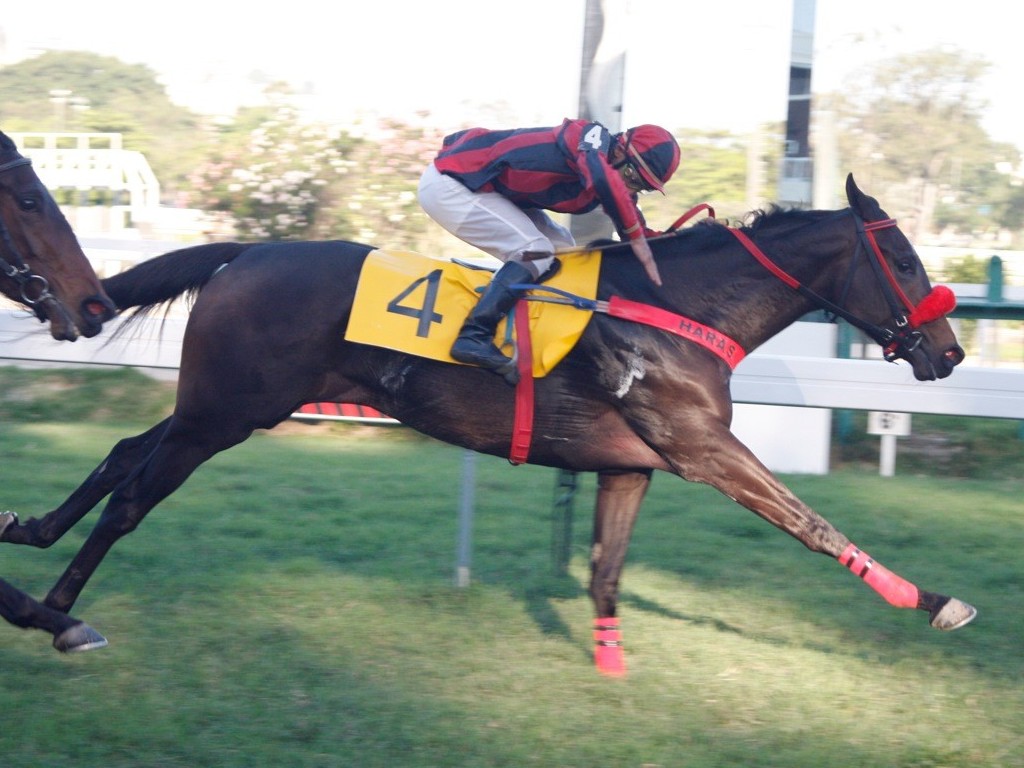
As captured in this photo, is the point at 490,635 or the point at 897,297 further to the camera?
the point at 490,635

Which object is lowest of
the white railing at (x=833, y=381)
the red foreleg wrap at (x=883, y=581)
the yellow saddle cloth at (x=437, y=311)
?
the red foreleg wrap at (x=883, y=581)

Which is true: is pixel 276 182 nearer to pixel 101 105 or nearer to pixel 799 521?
pixel 799 521

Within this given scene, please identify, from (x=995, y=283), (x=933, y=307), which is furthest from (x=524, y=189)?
(x=995, y=283)

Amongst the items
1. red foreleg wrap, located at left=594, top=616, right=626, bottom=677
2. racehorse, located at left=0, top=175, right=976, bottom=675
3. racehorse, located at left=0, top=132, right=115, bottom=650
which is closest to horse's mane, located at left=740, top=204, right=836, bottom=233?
racehorse, located at left=0, top=175, right=976, bottom=675

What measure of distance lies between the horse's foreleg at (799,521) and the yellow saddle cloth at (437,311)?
0.71 metres

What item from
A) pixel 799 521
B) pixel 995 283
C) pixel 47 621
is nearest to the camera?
pixel 47 621

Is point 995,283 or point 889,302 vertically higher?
point 889,302

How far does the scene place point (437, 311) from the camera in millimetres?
4859

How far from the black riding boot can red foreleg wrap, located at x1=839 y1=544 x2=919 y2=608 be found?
143 cm

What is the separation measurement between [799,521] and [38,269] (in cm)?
290

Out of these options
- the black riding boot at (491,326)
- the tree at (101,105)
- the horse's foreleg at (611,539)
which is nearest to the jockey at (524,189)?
the black riding boot at (491,326)

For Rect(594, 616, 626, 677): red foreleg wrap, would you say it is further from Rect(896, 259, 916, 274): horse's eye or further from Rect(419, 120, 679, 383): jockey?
Rect(896, 259, 916, 274): horse's eye

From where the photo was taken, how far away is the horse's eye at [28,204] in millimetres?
4215

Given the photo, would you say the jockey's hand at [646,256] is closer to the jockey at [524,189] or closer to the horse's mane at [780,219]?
the jockey at [524,189]
